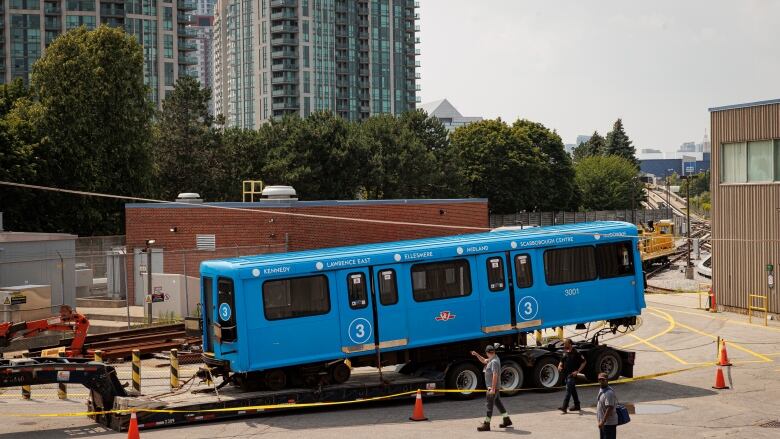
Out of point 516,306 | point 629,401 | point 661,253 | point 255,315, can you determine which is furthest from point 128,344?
point 661,253

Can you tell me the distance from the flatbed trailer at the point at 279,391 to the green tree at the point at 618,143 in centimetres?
16139

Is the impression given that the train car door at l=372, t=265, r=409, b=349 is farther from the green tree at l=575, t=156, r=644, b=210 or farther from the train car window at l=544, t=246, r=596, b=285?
the green tree at l=575, t=156, r=644, b=210

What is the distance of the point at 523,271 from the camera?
24.4 metres

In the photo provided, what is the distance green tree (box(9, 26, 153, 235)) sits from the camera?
68062mm

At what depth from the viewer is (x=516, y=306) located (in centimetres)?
2425

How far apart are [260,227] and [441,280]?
18.2m

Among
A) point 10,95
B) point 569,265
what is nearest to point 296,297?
point 569,265

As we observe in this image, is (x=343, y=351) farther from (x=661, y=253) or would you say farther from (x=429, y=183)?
(x=429, y=183)

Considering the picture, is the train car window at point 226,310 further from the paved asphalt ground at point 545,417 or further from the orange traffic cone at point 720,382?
the orange traffic cone at point 720,382

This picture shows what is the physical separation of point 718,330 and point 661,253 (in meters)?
41.8

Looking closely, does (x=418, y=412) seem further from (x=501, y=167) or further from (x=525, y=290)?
(x=501, y=167)

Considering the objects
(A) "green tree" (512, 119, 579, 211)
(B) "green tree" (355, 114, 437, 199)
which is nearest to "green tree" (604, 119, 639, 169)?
(A) "green tree" (512, 119, 579, 211)

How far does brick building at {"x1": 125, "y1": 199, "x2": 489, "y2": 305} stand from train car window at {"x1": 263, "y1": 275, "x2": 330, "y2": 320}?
54.0ft

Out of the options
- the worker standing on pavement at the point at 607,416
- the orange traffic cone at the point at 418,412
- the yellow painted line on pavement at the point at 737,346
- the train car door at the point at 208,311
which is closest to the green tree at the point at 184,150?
the yellow painted line on pavement at the point at 737,346
